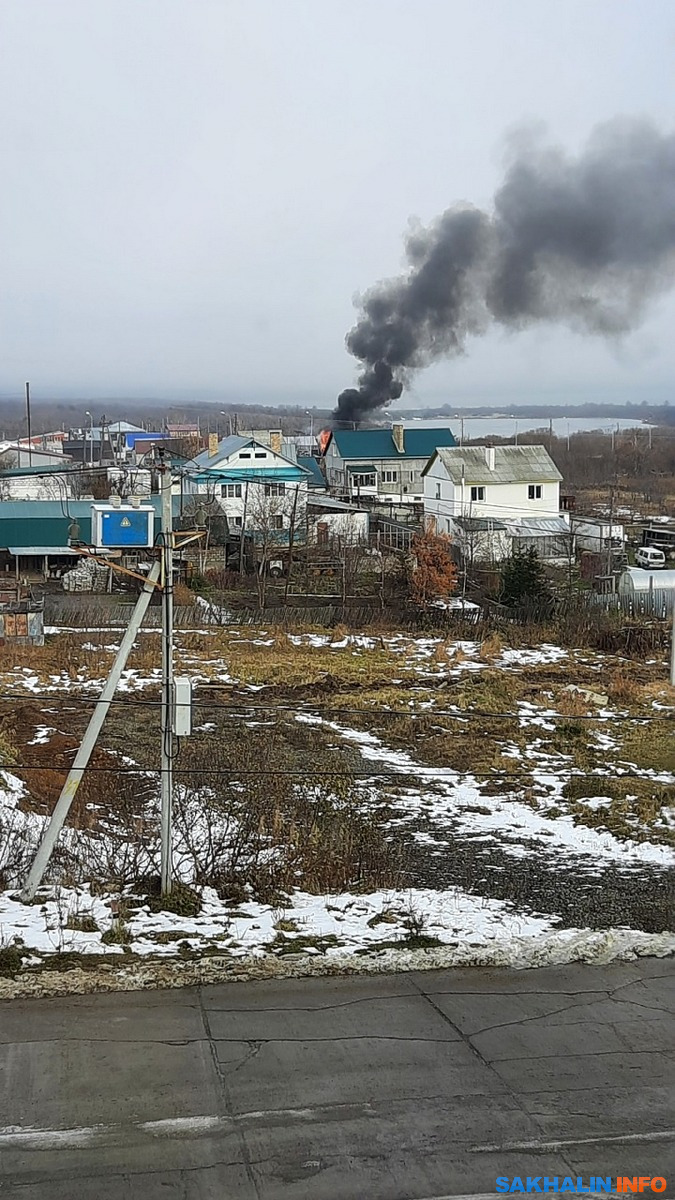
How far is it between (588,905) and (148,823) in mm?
3863

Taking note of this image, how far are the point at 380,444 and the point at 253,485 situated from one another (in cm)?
1117

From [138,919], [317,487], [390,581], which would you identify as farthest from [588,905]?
[317,487]

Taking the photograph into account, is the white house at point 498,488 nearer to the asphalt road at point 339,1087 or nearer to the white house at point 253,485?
the white house at point 253,485

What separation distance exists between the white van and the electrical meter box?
23676 millimetres

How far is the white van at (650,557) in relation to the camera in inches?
1102

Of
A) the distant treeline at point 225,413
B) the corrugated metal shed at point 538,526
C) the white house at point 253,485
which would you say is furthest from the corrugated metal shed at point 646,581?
the distant treeline at point 225,413

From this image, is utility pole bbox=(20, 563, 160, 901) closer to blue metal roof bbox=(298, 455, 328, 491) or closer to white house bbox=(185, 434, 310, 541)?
white house bbox=(185, 434, 310, 541)

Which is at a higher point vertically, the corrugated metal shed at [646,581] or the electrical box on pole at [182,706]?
the electrical box on pole at [182,706]

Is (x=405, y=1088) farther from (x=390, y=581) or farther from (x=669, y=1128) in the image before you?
(x=390, y=581)

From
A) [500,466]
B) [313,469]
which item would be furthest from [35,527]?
[313,469]

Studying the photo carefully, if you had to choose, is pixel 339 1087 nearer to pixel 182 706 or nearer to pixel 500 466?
pixel 182 706

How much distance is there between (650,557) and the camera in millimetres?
28203

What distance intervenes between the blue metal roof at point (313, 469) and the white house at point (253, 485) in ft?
10.5

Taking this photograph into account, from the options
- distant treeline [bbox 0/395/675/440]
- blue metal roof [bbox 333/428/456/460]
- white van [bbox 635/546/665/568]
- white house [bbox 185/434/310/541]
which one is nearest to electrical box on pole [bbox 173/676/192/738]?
white house [bbox 185/434/310/541]
